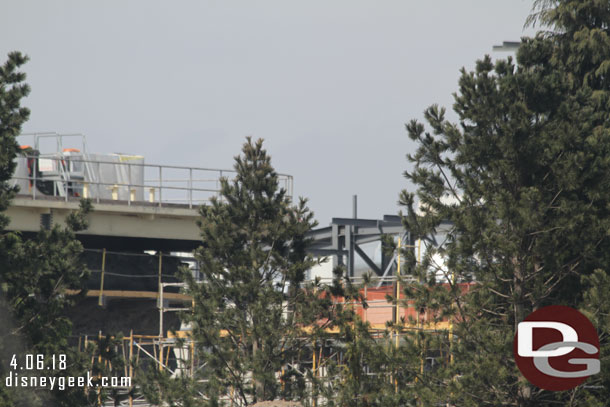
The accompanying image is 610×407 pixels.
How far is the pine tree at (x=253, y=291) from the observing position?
74.0ft

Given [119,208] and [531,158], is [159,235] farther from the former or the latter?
[531,158]

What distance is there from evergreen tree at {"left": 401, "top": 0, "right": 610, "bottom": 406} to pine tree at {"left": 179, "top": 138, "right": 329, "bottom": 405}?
444 cm

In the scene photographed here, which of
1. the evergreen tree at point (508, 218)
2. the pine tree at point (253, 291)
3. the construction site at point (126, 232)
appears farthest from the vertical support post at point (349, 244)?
the evergreen tree at point (508, 218)

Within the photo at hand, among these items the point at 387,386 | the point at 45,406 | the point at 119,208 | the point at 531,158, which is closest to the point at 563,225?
the point at 531,158

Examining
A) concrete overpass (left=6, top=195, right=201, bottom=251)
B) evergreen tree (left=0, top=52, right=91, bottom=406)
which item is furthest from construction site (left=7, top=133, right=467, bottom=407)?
evergreen tree (left=0, top=52, right=91, bottom=406)

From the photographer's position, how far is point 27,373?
768 inches

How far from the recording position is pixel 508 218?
1873 centimetres

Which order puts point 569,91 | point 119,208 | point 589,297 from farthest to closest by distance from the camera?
point 119,208
point 569,91
point 589,297

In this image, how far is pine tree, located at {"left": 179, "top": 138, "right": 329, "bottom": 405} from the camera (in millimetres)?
22562

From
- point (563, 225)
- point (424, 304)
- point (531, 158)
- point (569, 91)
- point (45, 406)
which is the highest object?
point (569, 91)

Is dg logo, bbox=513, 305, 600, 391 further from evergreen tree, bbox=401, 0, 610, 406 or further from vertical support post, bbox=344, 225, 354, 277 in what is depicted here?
vertical support post, bbox=344, 225, 354, 277

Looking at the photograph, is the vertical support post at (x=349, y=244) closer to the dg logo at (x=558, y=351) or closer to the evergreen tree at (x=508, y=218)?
the evergreen tree at (x=508, y=218)

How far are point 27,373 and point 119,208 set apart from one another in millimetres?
14534

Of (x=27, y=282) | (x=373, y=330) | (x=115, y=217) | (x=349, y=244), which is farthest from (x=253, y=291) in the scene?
(x=349, y=244)
